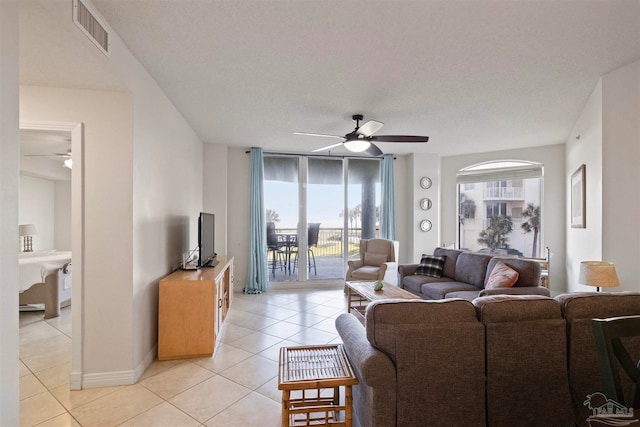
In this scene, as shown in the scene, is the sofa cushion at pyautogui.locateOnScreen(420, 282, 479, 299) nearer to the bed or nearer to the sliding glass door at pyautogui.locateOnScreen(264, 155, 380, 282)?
the sliding glass door at pyautogui.locateOnScreen(264, 155, 380, 282)

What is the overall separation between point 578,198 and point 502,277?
4.76 feet

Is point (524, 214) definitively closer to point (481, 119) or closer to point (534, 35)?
point (481, 119)

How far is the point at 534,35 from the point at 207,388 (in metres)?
3.53

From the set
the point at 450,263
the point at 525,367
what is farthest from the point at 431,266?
the point at 525,367

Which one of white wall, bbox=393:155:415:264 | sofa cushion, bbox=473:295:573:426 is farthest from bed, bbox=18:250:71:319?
white wall, bbox=393:155:415:264

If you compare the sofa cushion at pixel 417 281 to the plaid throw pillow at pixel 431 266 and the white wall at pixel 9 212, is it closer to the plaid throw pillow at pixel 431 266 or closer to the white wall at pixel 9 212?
the plaid throw pillow at pixel 431 266

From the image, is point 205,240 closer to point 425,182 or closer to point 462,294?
point 462,294

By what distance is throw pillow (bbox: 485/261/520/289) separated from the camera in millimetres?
3404

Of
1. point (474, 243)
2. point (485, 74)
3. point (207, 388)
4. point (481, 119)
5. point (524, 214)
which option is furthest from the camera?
point (474, 243)

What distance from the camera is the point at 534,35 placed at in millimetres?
Result: 2127

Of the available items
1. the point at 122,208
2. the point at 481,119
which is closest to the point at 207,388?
the point at 122,208

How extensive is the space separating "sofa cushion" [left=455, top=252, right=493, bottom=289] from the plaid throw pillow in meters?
0.25

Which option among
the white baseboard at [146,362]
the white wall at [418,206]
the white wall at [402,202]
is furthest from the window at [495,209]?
the white baseboard at [146,362]

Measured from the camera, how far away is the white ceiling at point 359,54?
6.14ft
